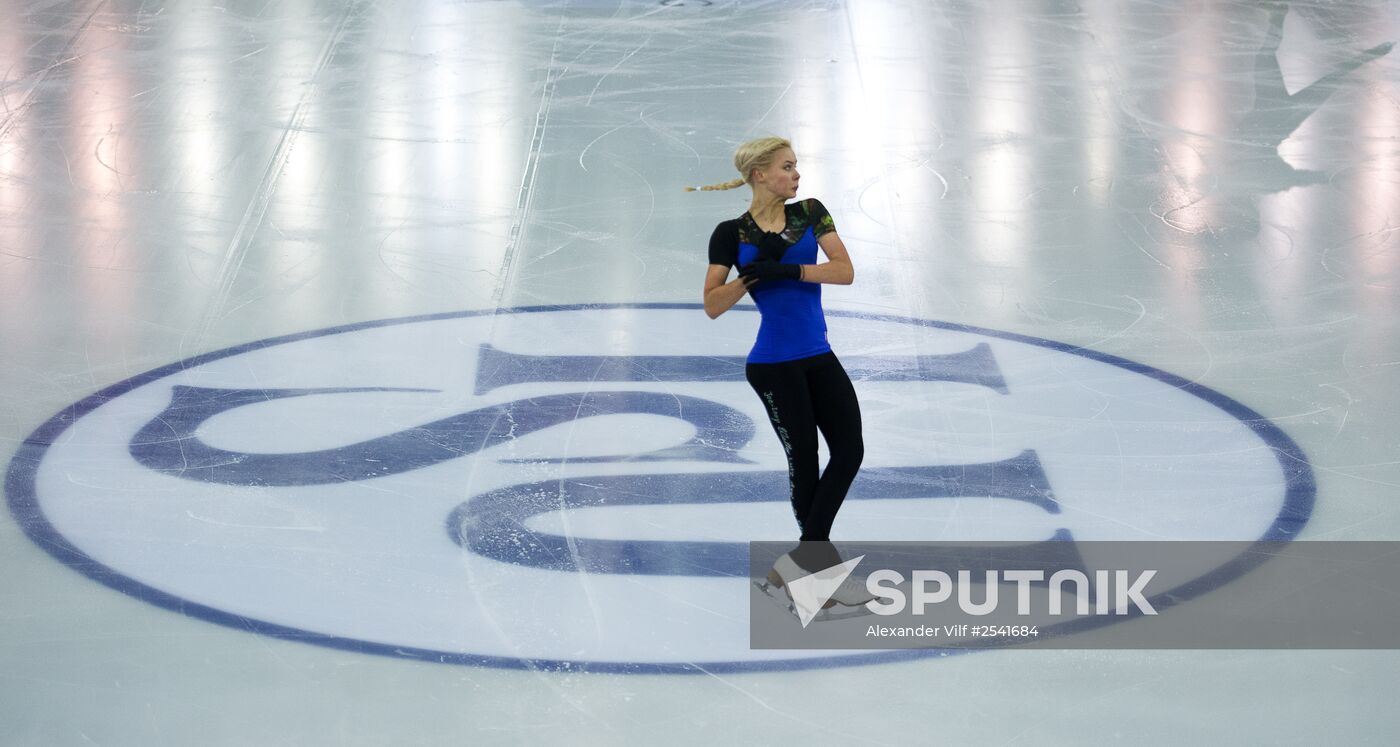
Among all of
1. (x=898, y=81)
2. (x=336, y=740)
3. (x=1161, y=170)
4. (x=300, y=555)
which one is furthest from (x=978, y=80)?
(x=336, y=740)

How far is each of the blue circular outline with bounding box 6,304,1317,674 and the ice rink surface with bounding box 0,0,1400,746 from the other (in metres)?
0.02

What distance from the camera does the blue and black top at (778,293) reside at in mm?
4066

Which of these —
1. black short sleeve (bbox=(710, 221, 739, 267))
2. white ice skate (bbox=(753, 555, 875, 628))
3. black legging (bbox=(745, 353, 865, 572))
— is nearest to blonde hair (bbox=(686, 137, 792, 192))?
black short sleeve (bbox=(710, 221, 739, 267))

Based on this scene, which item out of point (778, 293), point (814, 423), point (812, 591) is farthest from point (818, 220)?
point (812, 591)

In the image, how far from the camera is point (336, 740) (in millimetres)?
3549

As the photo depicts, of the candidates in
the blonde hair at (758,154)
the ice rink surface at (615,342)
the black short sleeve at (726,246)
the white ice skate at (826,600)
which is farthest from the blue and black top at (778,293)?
the ice rink surface at (615,342)

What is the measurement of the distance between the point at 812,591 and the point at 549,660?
78 cm

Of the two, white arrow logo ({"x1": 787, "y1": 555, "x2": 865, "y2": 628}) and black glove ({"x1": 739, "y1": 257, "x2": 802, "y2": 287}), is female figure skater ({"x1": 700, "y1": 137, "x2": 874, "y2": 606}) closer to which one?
black glove ({"x1": 739, "y1": 257, "x2": 802, "y2": 287})

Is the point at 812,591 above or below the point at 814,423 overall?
below

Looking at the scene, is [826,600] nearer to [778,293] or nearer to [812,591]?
[812,591]

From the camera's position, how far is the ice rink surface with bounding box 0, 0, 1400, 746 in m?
3.85

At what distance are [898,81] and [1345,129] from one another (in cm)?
299

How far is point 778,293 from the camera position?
13.3 ft

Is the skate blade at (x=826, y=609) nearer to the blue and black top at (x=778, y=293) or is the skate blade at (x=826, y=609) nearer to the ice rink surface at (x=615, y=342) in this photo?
the ice rink surface at (x=615, y=342)
